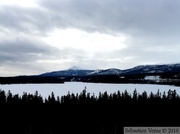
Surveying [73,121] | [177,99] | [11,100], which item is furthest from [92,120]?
[177,99]

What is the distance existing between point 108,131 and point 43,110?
1695 cm

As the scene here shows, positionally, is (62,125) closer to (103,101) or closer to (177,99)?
(103,101)

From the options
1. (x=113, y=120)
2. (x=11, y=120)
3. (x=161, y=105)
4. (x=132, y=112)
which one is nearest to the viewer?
(x=11, y=120)

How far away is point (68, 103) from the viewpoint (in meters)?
74.8

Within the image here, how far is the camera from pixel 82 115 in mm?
67812

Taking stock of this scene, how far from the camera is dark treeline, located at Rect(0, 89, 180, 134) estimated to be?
2496 inches

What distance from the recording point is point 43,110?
69.7 meters

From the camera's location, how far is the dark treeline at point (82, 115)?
2496 inches

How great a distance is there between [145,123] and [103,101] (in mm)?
15119

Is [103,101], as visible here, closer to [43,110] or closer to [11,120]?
[43,110]

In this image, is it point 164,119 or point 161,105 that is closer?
point 164,119

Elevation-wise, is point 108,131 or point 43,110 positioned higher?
point 43,110

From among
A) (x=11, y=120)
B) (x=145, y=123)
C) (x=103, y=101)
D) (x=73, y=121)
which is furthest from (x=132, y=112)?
(x=11, y=120)

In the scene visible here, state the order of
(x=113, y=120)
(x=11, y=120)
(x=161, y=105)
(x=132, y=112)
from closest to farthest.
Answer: (x=11, y=120)
(x=113, y=120)
(x=132, y=112)
(x=161, y=105)
